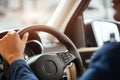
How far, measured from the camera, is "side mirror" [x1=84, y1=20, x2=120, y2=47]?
2932mm

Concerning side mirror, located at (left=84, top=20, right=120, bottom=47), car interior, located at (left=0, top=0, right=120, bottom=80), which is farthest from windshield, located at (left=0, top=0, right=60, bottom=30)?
side mirror, located at (left=84, top=20, right=120, bottom=47)

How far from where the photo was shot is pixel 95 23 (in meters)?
2.94

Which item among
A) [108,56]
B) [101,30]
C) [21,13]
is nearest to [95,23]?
[101,30]

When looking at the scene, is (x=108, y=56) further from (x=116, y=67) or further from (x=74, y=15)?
(x=74, y=15)

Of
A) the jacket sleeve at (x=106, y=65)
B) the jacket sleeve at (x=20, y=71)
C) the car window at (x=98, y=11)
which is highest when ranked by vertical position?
the car window at (x=98, y=11)

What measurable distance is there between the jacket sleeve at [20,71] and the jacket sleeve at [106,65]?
0.42 metres

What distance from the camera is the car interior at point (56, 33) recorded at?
184 cm

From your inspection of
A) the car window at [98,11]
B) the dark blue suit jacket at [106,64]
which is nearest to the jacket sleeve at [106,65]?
the dark blue suit jacket at [106,64]

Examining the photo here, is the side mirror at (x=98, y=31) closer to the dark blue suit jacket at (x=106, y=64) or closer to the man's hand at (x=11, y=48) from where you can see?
the man's hand at (x=11, y=48)

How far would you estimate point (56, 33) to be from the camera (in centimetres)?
194

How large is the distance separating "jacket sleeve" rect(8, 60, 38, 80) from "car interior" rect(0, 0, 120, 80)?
52 millimetres

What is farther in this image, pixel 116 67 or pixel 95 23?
pixel 95 23

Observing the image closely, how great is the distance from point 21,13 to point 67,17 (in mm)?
326

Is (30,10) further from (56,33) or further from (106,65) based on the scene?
(106,65)
